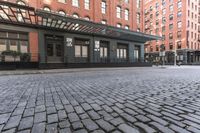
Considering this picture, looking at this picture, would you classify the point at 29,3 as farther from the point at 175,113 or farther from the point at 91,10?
the point at 175,113

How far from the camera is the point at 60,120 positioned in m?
2.49

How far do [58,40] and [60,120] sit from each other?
17.8 meters

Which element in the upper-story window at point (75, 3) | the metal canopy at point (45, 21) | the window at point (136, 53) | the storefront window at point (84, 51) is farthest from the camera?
the window at point (136, 53)

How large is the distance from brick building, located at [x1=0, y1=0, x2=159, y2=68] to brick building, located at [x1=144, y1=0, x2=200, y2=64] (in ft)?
75.1

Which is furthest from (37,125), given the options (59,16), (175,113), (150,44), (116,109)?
(150,44)

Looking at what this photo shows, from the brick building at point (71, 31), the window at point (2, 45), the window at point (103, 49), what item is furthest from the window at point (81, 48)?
the window at point (2, 45)

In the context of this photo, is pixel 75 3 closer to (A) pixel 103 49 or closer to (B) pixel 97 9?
(B) pixel 97 9

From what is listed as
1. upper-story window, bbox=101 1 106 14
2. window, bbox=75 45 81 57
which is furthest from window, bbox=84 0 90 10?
window, bbox=75 45 81 57

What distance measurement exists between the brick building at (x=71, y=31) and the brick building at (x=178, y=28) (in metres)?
22.9

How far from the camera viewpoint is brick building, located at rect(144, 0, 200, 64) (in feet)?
139

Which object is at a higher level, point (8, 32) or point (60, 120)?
point (8, 32)

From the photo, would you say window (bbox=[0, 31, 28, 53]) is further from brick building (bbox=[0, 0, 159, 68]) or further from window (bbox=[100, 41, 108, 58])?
window (bbox=[100, 41, 108, 58])

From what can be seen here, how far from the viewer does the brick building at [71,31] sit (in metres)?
15.3

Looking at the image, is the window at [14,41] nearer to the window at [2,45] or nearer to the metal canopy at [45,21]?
the window at [2,45]
